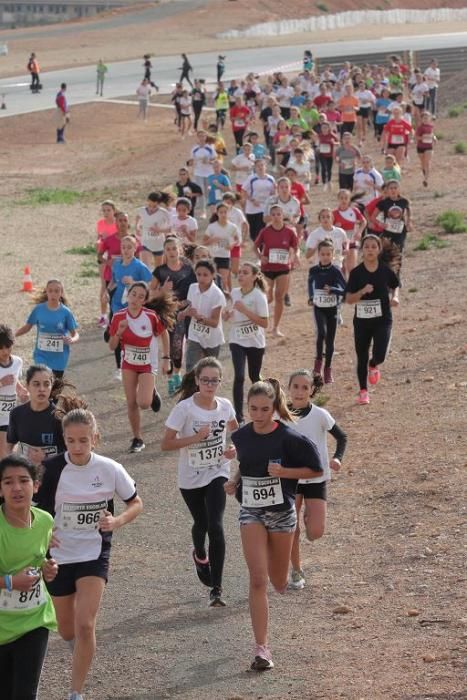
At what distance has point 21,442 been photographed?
9320 millimetres

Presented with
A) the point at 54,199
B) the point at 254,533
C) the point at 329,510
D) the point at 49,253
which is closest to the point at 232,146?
the point at 54,199

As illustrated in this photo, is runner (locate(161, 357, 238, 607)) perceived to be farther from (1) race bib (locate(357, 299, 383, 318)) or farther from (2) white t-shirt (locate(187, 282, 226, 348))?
(1) race bib (locate(357, 299, 383, 318))

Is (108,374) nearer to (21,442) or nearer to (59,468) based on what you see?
(21,442)

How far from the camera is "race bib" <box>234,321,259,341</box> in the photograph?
13570 mm

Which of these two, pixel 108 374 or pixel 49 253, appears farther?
pixel 49 253

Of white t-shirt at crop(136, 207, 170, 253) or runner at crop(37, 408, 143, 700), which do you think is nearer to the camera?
runner at crop(37, 408, 143, 700)

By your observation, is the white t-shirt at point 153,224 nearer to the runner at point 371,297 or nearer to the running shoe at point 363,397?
the running shoe at point 363,397

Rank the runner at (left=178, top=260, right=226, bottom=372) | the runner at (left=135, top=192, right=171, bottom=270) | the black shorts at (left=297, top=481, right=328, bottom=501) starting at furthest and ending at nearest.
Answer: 1. the runner at (left=135, top=192, right=171, bottom=270)
2. the runner at (left=178, top=260, right=226, bottom=372)
3. the black shorts at (left=297, top=481, right=328, bottom=501)

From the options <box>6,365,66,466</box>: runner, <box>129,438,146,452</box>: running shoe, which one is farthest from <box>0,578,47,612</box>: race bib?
<box>129,438,146,452</box>: running shoe

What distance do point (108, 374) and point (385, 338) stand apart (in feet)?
12.3

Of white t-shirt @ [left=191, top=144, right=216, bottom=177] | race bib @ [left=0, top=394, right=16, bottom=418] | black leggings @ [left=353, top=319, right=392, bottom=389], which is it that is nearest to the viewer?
race bib @ [left=0, top=394, right=16, bottom=418]

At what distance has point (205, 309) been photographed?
45.0ft

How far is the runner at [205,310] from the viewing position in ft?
44.8

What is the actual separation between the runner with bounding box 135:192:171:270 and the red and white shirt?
5.85 m
